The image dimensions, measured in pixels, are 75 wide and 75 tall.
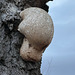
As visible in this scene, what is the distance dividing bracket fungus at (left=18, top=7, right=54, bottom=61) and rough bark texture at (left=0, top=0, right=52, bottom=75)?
0.05 metres

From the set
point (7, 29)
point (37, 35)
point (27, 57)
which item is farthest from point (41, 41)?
point (7, 29)

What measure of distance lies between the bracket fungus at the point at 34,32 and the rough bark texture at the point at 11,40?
5cm

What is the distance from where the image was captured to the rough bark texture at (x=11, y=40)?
1.28 metres

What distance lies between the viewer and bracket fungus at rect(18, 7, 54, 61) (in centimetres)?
121

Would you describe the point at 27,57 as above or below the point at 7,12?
below

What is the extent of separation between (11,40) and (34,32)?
22 cm

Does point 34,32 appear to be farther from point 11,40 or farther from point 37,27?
point 11,40

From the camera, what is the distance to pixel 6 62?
1.28 m

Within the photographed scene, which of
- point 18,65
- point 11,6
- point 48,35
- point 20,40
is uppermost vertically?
point 11,6

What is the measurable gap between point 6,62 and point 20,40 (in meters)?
0.19

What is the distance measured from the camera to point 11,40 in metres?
1.33

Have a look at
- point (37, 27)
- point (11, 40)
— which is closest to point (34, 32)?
point (37, 27)

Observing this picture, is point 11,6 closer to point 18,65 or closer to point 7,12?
point 7,12

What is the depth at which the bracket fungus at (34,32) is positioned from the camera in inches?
47.8
